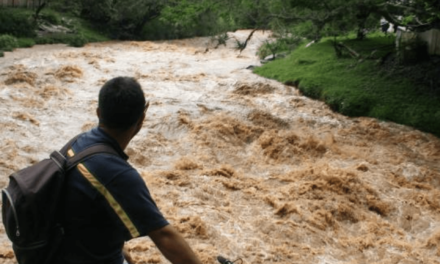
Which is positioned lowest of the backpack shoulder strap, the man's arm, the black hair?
the man's arm

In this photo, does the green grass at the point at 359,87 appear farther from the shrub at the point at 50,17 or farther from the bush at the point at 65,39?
the shrub at the point at 50,17

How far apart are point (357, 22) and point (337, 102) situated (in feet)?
6.69

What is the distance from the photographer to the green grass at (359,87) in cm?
1146

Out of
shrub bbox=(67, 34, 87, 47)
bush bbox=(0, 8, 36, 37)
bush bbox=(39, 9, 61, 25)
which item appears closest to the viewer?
shrub bbox=(67, 34, 87, 47)

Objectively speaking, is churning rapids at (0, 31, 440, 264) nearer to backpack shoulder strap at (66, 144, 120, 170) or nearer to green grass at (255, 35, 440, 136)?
green grass at (255, 35, 440, 136)

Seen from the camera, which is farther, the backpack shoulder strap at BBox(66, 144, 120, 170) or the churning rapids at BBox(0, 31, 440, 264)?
the churning rapids at BBox(0, 31, 440, 264)

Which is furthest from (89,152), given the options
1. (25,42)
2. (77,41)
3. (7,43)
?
(77,41)

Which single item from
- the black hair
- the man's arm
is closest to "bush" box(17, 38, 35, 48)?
the black hair

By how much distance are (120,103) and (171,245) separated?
2.37ft

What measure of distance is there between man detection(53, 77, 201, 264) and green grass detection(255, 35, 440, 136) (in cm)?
984

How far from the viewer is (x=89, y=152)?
91.4 inches

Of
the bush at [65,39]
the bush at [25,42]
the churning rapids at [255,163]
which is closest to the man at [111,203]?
the churning rapids at [255,163]

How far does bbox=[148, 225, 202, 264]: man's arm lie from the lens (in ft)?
7.53

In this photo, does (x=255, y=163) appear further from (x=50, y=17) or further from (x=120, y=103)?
(x=50, y=17)
